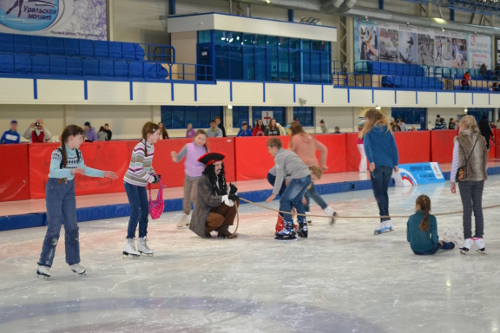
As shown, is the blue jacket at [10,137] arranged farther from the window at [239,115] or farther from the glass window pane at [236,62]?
the window at [239,115]

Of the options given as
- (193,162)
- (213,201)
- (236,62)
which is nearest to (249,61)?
(236,62)

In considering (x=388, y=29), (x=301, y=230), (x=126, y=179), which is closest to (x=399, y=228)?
(x=301, y=230)

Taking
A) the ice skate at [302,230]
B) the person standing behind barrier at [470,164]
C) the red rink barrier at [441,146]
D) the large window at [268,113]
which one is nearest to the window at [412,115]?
the large window at [268,113]

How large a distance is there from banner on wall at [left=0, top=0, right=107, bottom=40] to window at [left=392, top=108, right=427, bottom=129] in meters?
19.7

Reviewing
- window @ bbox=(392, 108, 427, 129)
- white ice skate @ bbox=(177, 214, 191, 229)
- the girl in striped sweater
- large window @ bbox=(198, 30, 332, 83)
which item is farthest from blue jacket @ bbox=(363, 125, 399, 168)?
window @ bbox=(392, 108, 427, 129)

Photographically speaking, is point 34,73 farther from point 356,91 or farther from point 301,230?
point 356,91

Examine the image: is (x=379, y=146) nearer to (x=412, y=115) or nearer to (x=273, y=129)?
(x=273, y=129)

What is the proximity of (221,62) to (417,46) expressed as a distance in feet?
58.1

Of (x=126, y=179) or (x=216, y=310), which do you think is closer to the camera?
(x=216, y=310)

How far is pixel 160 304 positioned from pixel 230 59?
78.8 ft

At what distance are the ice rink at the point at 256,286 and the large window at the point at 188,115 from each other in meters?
18.1

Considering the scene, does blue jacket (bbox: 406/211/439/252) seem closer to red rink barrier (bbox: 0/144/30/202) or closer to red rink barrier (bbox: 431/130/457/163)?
red rink barrier (bbox: 0/144/30/202)

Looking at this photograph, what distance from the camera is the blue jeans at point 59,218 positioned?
7195 millimetres

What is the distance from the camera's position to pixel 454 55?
45.2m
